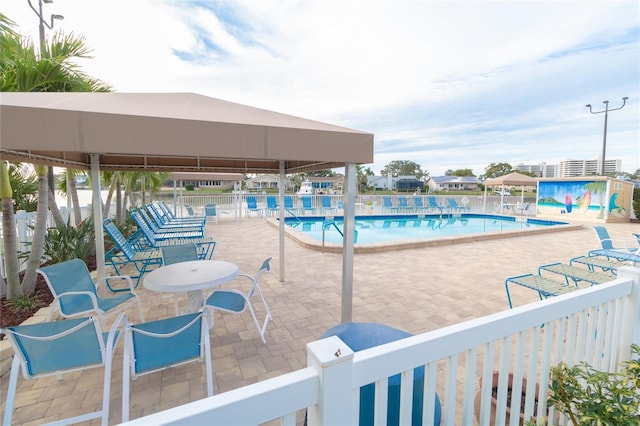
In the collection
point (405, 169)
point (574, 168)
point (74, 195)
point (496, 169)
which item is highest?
point (574, 168)

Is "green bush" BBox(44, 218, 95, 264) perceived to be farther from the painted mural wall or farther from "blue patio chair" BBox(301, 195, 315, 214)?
the painted mural wall

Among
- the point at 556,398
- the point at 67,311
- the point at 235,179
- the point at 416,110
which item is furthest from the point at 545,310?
the point at 416,110

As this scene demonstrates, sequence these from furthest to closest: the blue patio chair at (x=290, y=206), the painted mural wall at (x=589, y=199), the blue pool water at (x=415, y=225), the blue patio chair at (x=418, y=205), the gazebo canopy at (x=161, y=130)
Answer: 1. the blue patio chair at (x=418, y=205)
2. the blue patio chair at (x=290, y=206)
3. the painted mural wall at (x=589, y=199)
4. the blue pool water at (x=415, y=225)
5. the gazebo canopy at (x=161, y=130)

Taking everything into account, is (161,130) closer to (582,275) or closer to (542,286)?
(542,286)

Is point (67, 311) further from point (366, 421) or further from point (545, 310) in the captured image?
point (545, 310)

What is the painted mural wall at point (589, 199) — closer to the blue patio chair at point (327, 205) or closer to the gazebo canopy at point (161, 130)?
the blue patio chair at point (327, 205)

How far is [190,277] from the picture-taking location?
2.87 m

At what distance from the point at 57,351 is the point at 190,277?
116cm

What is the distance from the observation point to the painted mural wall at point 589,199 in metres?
13.1

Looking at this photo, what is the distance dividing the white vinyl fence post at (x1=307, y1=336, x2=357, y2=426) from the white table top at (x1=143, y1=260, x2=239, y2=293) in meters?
2.07

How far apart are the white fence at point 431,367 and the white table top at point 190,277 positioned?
81.1 inches

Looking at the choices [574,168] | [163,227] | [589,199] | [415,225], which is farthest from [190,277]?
[574,168]

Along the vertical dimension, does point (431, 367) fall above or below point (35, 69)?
below

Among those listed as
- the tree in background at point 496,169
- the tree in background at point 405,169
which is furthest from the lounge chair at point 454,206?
the tree in background at point 405,169
